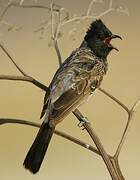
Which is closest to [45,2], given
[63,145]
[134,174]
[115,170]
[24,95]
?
[24,95]

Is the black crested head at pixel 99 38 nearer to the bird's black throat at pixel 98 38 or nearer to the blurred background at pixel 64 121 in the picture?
the bird's black throat at pixel 98 38

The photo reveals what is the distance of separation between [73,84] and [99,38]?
0.40 feet

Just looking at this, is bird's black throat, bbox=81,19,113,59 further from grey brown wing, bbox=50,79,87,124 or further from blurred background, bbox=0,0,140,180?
blurred background, bbox=0,0,140,180

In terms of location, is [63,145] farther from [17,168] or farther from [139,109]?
[139,109]

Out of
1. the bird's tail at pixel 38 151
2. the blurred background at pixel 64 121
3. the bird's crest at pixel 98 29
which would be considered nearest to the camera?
the bird's tail at pixel 38 151

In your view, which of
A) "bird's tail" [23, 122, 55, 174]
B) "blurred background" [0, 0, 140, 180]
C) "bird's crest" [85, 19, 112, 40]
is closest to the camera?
"bird's tail" [23, 122, 55, 174]

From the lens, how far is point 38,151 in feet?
3.17

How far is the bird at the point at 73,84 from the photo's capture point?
0.98 metres

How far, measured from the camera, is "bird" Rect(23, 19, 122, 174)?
98 cm

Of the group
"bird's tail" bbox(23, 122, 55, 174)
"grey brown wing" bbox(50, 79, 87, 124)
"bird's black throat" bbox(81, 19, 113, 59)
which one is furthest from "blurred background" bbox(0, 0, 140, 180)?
"bird's tail" bbox(23, 122, 55, 174)

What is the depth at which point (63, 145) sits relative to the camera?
1605 millimetres

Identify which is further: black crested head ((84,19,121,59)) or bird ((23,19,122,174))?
black crested head ((84,19,121,59))

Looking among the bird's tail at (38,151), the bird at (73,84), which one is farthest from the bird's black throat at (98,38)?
the bird's tail at (38,151)

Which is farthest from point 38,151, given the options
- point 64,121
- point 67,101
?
point 64,121
